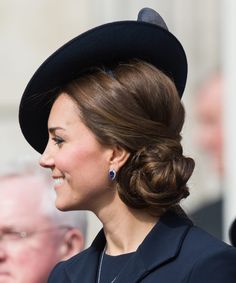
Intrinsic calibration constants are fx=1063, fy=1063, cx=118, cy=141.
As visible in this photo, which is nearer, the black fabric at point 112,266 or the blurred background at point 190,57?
the black fabric at point 112,266

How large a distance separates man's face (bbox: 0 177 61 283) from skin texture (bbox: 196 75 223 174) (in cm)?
233

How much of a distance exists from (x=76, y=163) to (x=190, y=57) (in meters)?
Result: 3.37

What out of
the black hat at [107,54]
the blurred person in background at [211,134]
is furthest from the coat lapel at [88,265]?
the blurred person in background at [211,134]

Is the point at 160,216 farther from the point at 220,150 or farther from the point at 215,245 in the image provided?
the point at 220,150

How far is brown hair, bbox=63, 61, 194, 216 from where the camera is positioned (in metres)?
2.93

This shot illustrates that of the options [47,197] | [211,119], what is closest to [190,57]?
[211,119]

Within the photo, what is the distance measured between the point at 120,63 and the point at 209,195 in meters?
3.21

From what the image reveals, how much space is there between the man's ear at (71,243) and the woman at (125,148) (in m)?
0.88

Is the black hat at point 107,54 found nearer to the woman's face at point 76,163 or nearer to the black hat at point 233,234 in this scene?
the woman's face at point 76,163

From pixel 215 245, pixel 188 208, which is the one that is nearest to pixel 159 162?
pixel 215 245

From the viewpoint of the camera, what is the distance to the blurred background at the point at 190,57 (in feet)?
19.1

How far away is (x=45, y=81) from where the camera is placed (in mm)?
3080

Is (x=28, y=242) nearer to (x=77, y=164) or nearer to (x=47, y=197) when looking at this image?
(x=47, y=197)

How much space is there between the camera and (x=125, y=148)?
2955mm
